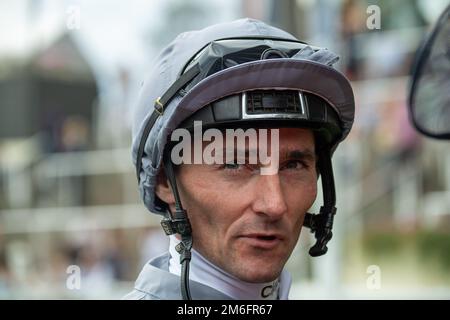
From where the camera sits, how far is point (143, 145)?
2.76 metres

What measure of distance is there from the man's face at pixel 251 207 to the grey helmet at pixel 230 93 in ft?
0.14

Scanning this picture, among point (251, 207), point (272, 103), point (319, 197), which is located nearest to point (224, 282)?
point (251, 207)

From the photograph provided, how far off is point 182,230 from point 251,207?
0.70 ft

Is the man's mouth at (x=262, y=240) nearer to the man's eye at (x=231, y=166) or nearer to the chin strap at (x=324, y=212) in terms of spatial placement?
the man's eye at (x=231, y=166)

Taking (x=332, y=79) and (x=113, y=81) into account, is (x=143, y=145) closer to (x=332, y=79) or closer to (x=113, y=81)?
(x=332, y=79)

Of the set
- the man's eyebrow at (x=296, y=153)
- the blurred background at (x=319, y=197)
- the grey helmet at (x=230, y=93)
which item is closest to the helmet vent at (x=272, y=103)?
the grey helmet at (x=230, y=93)

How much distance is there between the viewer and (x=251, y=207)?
100 inches

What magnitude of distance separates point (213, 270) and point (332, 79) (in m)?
0.60

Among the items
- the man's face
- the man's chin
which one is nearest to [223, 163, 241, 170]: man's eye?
the man's face

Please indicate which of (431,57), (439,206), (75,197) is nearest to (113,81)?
(75,197)

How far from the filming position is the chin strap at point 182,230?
A: 2627 millimetres

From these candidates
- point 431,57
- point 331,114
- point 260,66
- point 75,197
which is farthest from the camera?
A: point 75,197

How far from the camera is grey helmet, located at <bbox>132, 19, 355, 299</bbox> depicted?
8.45ft

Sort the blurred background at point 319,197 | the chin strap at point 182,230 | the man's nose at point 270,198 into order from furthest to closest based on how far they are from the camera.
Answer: the blurred background at point 319,197
the chin strap at point 182,230
the man's nose at point 270,198
